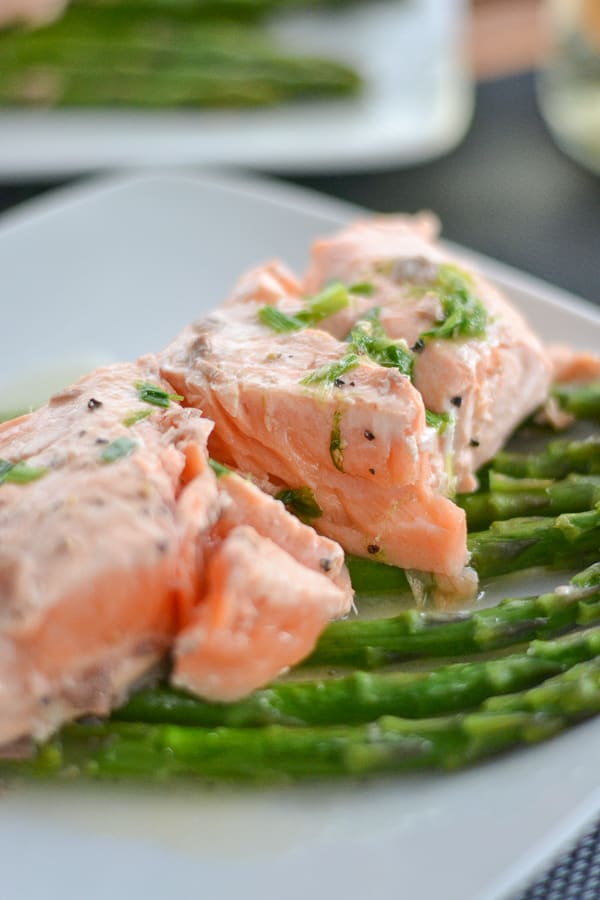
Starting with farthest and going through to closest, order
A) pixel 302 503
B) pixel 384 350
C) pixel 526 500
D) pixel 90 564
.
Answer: pixel 526 500
pixel 384 350
pixel 302 503
pixel 90 564

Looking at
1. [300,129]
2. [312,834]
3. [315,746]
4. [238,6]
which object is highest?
[238,6]

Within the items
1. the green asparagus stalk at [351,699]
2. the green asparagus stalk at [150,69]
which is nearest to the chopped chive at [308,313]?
the green asparagus stalk at [351,699]

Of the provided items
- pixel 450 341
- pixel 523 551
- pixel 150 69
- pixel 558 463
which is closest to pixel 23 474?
pixel 450 341

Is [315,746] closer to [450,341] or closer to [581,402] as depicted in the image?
[450,341]

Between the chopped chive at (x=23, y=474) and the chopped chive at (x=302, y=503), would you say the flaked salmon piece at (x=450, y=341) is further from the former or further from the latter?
the chopped chive at (x=23, y=474)

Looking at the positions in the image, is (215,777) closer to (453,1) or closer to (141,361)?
(141,361)

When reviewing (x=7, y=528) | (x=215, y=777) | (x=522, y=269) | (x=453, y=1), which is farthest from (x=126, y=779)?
(x=453, y=1)

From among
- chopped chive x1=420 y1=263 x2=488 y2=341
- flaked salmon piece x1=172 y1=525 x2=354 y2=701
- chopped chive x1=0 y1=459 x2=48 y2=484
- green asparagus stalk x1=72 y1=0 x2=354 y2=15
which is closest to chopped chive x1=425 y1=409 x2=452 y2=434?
chopped chive x1=420 y1=263 x2=488 y2=341
